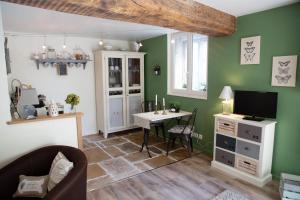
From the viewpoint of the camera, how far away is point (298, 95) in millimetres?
2686

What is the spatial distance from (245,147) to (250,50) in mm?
1478

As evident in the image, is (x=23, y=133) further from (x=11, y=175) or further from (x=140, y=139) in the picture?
(x=140, y=139)

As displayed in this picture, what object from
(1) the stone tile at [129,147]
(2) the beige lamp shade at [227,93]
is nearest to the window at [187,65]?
(2) the beige lamp shade at [227,93]

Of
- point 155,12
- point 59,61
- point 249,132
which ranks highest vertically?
point 155,12

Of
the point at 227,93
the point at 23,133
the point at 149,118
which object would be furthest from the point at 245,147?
the point at 23,133

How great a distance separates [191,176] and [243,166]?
784 mm

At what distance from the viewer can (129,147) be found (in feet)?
14.1

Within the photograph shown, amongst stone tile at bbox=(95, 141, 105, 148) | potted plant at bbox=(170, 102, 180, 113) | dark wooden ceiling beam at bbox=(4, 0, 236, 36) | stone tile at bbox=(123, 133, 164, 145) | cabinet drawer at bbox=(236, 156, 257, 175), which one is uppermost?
dark wooden ceiling beam at bbox=(4, 0, 236, 36)

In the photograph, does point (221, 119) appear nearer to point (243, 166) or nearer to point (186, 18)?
point (243, 166)

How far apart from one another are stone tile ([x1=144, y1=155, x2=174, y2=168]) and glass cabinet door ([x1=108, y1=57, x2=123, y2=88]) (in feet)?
7.12

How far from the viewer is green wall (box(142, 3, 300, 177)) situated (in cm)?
273

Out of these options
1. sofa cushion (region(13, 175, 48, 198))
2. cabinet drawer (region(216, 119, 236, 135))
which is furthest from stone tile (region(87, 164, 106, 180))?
cabinet drawer (region(216, 119, 236, 135))

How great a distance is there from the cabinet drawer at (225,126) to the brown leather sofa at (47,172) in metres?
2.16

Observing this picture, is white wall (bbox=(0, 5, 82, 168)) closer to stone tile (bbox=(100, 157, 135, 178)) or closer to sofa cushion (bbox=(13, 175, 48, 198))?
sofa cushion (bbox=(13, 175, 48, 198))
